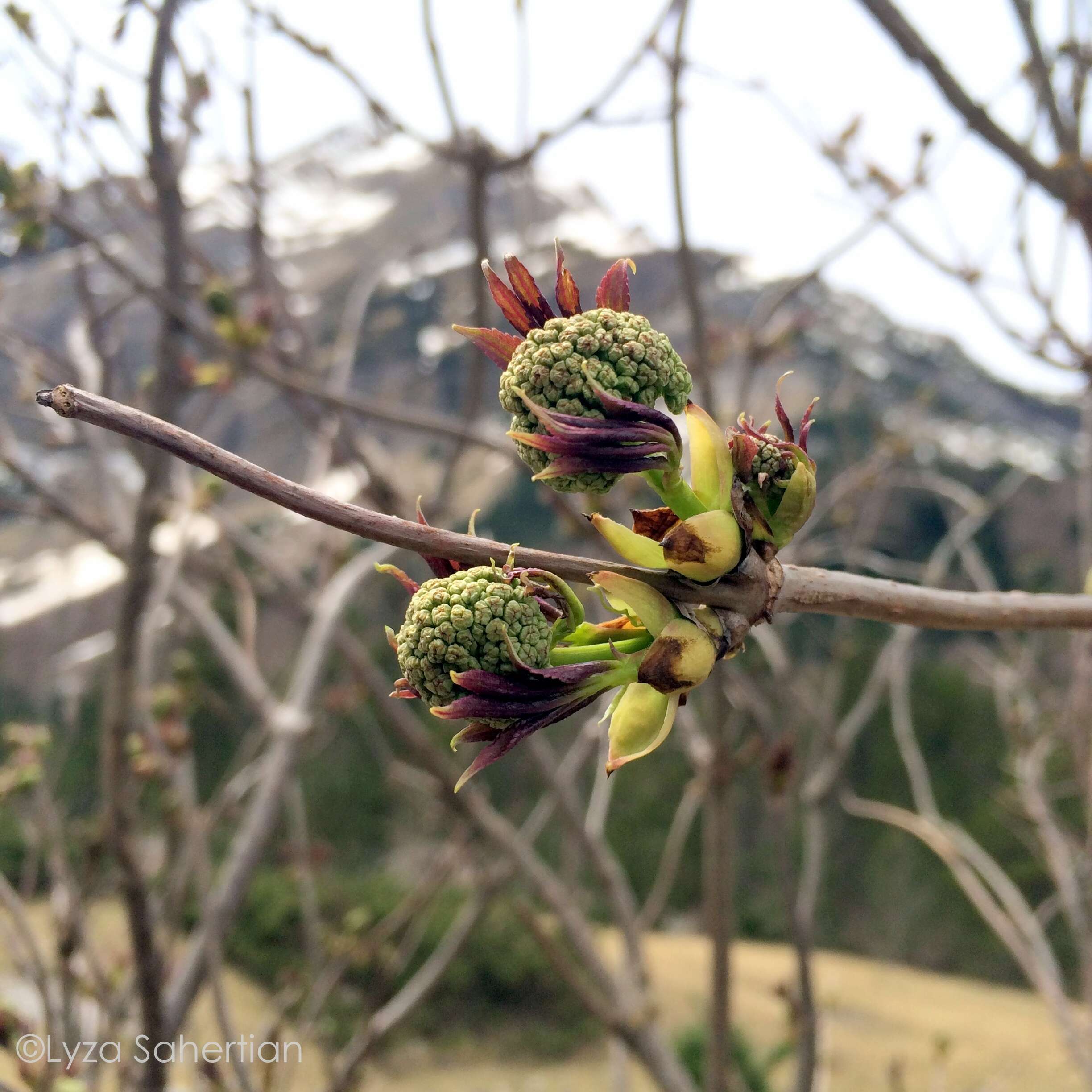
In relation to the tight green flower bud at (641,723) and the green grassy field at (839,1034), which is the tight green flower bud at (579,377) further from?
the green grassy field at (839,1034)

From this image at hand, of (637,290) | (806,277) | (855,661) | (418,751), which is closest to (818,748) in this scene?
(855,661)

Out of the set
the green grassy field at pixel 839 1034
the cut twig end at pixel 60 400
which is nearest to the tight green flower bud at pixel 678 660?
the cut twig end at pixel 60 400

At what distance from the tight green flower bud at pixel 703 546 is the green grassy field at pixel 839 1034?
221 inches

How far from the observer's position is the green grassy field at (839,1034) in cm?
618

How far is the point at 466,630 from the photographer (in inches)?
22.9

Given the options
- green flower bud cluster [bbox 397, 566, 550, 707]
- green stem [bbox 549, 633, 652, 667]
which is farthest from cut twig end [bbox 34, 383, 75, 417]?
green stem [bbox 549, 633, 652, 667]

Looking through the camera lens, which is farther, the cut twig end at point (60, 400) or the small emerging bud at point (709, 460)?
the small emerging bud at point (709, 460)

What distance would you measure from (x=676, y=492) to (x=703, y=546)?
0.07 metres

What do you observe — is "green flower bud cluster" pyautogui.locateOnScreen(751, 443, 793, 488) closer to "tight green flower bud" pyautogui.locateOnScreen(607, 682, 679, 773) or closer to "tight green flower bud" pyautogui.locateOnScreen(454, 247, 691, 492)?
"tight green flower bud" pyautogui.locateOnScreen(454, 247, 691, 492)

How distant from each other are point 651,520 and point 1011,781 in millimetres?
9679

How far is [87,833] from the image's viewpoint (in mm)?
2512

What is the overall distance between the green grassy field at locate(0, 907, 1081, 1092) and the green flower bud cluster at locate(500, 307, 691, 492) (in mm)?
5612

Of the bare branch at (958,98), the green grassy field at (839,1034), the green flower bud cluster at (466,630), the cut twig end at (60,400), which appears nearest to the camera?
the cut twig end at (60,400)

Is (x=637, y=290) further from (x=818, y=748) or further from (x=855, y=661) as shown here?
(x=818, y=748)
